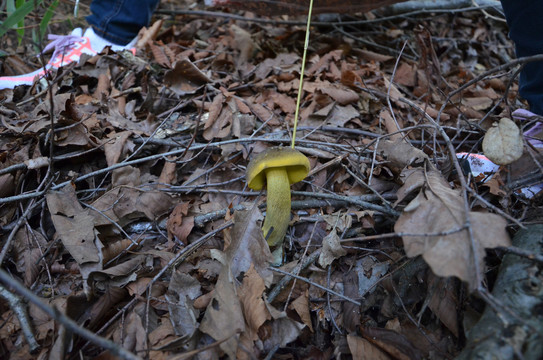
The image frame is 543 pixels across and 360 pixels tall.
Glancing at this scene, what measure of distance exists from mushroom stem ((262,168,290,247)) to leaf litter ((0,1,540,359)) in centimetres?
12

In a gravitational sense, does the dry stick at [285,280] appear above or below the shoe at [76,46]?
below

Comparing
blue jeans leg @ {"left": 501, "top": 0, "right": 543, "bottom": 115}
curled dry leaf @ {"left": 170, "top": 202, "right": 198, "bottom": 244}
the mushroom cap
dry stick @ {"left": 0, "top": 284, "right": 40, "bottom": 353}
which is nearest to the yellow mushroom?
the mushroom cap

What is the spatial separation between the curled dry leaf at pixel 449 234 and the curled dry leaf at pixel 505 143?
0.23 metres

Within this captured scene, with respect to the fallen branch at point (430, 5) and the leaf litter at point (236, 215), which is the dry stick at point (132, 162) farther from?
the fallen branch at point (430, 5)

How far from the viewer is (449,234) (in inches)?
46.9

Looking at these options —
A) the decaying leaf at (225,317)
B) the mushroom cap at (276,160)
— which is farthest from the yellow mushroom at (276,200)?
the decaying leaf at (225,317)

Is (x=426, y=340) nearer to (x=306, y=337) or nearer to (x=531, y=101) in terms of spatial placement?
(x=306, y=337)

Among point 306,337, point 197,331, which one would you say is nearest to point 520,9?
point 306,337

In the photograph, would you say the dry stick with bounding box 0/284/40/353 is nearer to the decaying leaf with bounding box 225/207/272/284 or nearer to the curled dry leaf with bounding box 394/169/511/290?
the decaying leaf with bounding box 225/207/272/284

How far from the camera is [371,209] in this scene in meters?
1.84

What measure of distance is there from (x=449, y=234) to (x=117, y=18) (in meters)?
3.73

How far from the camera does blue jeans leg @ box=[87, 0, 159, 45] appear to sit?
3338mm

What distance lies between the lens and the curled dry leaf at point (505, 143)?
4.28 feet

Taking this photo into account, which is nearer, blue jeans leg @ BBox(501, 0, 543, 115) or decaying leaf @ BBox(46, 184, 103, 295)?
decaying leaf @ BBox(46, 184, 103, 295)
